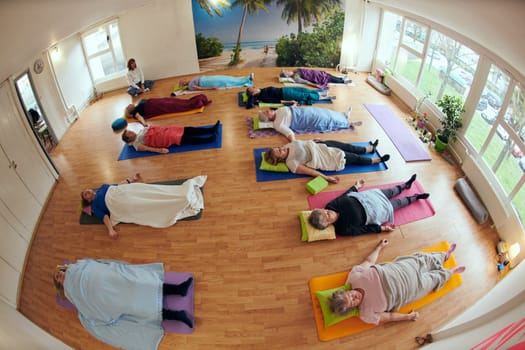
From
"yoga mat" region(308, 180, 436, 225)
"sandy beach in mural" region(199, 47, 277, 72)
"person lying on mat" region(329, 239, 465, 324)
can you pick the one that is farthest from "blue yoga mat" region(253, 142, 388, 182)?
"sandy beach in mural" region(199, 47, 277, 72)

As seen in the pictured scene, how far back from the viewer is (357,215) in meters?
3.46

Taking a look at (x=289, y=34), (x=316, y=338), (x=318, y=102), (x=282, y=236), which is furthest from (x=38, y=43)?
(x=289, y=34)

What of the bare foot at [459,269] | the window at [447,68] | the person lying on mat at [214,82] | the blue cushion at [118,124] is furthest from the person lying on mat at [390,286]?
the person lying on mat at [214,82]

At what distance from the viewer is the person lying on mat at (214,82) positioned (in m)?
6.75

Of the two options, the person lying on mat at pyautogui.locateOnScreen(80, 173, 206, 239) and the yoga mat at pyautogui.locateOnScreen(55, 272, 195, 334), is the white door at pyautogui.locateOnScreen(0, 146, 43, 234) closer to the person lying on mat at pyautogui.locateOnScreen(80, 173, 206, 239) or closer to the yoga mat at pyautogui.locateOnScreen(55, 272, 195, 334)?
the person lying on mat at pyautogui.locateOnScreen(80, 173, 206, 239)

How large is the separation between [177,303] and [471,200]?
3843 mm

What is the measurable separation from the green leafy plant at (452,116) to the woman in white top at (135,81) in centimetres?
614

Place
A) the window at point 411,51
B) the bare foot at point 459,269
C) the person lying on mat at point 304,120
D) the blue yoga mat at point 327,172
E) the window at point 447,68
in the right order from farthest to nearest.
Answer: the window at point 411,51 < the person lying on mat at point 304,120 < the window at point 447,68 < the blue yoga mat at point 327,172 < the bare foot at point 459,269

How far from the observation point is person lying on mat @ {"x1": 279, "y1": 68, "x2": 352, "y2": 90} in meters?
6.68

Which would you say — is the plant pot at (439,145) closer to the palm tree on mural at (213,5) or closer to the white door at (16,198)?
the palm tree on mural at (213,5)

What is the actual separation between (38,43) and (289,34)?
18.8 feet

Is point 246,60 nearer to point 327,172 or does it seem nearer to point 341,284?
point 327,172

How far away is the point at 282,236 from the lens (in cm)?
360

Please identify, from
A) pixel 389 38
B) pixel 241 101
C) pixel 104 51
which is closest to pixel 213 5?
pixel 241 101
